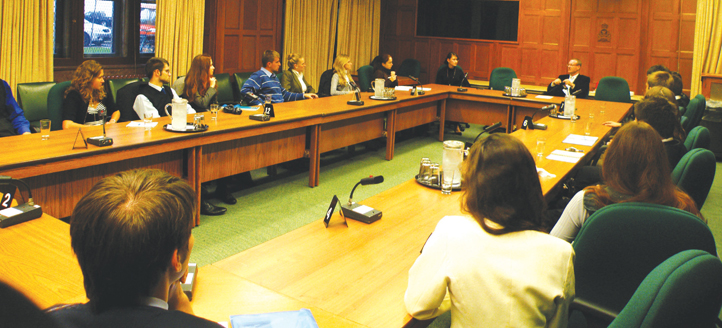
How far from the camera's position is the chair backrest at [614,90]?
7.18 meters

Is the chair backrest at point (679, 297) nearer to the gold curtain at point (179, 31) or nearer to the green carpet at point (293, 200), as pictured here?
the green carpet at point (293, 200)

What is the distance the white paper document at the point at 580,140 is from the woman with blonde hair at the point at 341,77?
290cm

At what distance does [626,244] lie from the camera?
5.96ft

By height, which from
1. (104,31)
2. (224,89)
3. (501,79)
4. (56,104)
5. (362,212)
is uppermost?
(104,31)

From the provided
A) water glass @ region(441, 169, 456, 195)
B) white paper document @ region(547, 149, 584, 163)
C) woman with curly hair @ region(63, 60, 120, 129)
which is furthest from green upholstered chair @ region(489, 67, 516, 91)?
water glass @ region(441, 169, 456, 195)

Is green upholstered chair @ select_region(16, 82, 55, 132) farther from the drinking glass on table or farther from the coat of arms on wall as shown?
the coat of arms on wall

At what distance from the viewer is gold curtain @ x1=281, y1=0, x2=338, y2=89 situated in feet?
27.3

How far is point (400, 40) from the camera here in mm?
10547

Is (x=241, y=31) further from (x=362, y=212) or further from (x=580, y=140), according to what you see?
(x=362, y=212)

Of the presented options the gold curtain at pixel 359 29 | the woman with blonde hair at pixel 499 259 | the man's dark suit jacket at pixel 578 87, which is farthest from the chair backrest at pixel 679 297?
the gold curtain at pixel 359 29

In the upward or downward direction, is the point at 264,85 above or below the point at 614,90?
below

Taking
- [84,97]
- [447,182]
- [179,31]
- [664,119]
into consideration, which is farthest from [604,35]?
[84,97]

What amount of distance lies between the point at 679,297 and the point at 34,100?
17.1 ft

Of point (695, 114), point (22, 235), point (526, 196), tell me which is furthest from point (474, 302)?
point (695, 114)
